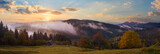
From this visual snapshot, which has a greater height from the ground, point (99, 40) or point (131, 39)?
point (131, 39)

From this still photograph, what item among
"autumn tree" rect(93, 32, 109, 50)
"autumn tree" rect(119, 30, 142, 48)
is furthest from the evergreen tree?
"autumn tree" rect(119, 30, 142, 48)

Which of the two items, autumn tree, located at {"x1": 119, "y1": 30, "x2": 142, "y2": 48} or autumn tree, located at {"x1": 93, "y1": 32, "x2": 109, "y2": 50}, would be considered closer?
autumn tree, located at {"x1": 119, "y1": 30, "x2": 142, "y2": 48}

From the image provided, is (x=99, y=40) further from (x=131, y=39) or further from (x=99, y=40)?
(x=131, y=39)

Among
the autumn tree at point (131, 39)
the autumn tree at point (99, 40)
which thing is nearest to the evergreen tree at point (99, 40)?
the autumn tree at point (99, 40)

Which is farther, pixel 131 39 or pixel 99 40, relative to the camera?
pixel 99 40

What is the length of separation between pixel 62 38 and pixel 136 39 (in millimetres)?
140447

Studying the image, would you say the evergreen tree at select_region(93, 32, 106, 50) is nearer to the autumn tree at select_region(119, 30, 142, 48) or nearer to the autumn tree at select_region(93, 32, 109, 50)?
the autumn tree at select_region(93, 32, 109, 50)

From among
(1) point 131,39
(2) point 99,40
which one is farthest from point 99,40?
(1) point 131,39

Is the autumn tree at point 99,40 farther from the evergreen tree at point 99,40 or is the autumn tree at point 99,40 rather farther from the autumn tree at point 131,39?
the autumn tree at point 131,39

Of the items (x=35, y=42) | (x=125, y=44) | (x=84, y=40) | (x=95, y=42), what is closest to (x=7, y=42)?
(x=35, y=42)

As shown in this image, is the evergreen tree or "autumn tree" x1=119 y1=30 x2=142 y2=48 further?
the evergreen tree

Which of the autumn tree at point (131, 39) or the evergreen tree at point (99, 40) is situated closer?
the autumn tree at point (131, 39)

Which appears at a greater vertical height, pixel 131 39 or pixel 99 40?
pixel 131 39

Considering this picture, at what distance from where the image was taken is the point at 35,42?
115875 mm
